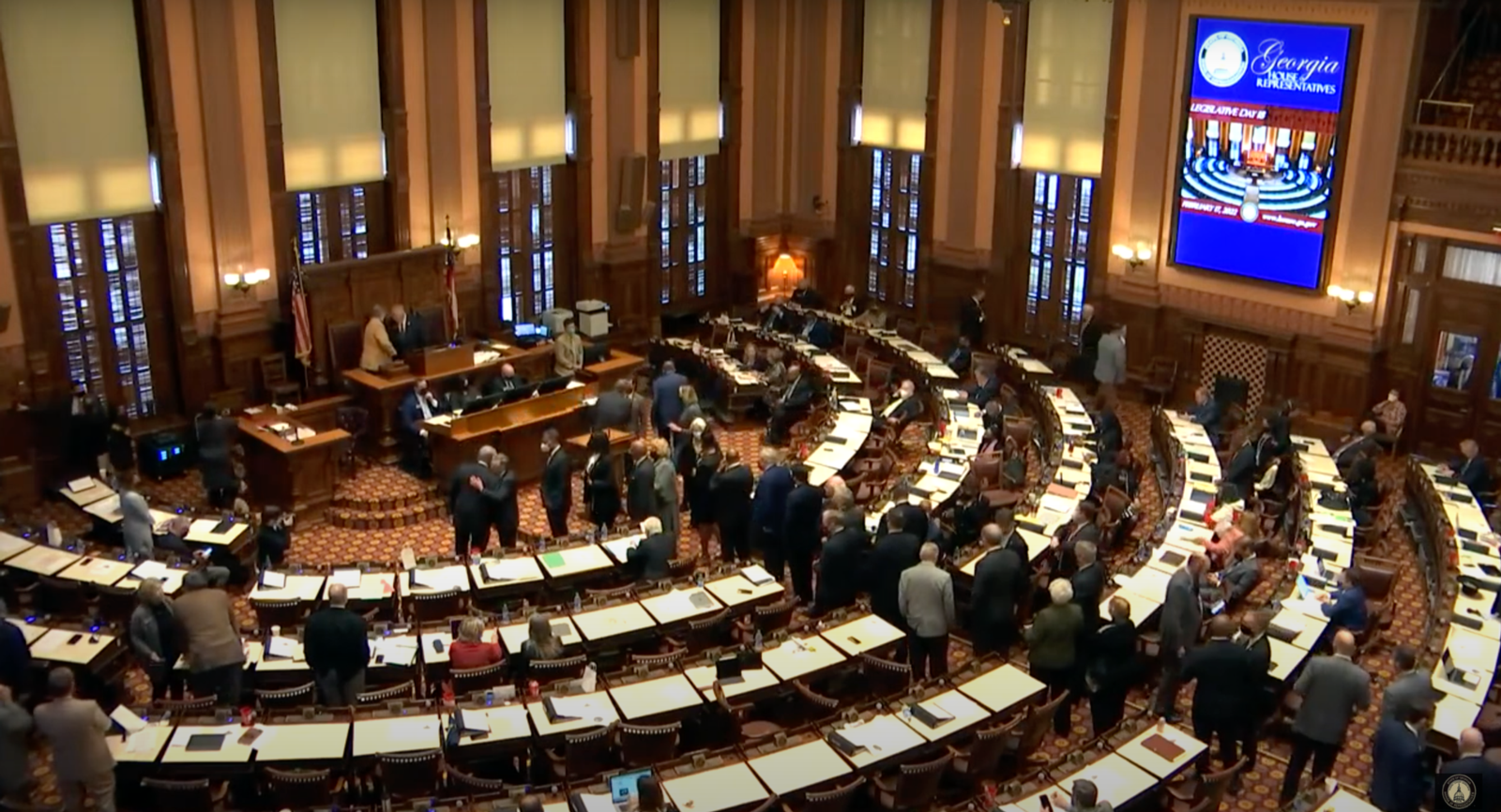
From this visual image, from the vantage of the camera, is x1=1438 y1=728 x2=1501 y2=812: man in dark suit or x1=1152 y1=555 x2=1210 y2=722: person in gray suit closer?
x1=1438 y1=728 x2=1501 y2=812: man in dark suit

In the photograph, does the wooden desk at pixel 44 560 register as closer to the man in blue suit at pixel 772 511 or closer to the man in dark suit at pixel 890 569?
the man in blue suit at pixel 772 511

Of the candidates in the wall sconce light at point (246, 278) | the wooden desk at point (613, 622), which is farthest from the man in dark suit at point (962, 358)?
the wooden desk at point (613, 622)

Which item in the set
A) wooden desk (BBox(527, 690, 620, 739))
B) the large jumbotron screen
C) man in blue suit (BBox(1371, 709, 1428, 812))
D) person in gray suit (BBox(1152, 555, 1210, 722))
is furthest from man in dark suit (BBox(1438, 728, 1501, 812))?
the large jumbotron screen

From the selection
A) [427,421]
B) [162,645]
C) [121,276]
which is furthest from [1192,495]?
[121,276]

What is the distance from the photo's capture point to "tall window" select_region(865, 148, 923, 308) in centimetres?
2639

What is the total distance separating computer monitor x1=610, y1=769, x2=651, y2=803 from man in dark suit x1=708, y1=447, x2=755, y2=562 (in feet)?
19.1

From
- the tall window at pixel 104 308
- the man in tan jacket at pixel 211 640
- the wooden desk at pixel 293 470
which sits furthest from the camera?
the tall window at pixel 104 308

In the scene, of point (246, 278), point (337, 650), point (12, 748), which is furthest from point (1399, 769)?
point (246, 278)

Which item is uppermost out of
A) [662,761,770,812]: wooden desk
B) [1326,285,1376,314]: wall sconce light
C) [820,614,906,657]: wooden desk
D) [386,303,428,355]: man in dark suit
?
[1326,285,1376,314]: wall sconce light

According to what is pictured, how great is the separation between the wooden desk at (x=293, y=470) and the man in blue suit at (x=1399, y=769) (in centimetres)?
1326

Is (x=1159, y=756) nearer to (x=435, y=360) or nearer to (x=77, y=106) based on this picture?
(x=435, y=360)

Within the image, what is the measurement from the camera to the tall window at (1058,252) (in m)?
23.9

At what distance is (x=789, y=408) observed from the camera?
20.8m

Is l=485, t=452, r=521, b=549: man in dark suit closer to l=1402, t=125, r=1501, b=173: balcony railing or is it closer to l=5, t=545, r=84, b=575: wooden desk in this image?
l=5, t=545, r=84, b=575: wooden desk
